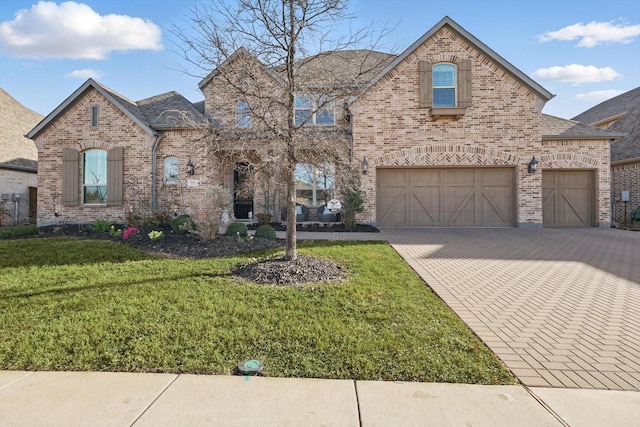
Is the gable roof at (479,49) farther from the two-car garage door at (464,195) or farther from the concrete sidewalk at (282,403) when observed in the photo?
the concrete sidewalk at (282,403)

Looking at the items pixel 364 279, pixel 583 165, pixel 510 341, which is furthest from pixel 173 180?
pixel 583 165

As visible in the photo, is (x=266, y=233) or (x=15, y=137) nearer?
(x=266, y=233)

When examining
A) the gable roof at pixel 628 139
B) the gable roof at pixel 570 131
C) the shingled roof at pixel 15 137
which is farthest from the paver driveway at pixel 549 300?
the shingled roof at pixel 15 137

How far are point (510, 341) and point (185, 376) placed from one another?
328 cm

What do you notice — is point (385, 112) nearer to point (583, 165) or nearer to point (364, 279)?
point (583, 165)

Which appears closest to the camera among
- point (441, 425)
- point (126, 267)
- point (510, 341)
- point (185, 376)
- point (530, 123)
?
point (441, 425)

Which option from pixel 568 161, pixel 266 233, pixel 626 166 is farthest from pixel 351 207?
pixel 626 166

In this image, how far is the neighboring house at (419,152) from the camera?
42.2 feet

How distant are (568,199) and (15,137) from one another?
1039 inches

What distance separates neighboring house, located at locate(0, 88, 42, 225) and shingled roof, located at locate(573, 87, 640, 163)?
26978mm

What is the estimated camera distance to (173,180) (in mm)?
13516

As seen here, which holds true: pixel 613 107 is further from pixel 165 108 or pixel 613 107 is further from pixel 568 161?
pixel 165 108

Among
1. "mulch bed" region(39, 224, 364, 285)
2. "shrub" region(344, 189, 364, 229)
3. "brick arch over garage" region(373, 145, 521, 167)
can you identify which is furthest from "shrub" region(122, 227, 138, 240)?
"brick arch over garage" region(373, 145, 521, 167)

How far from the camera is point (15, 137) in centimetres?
1720
